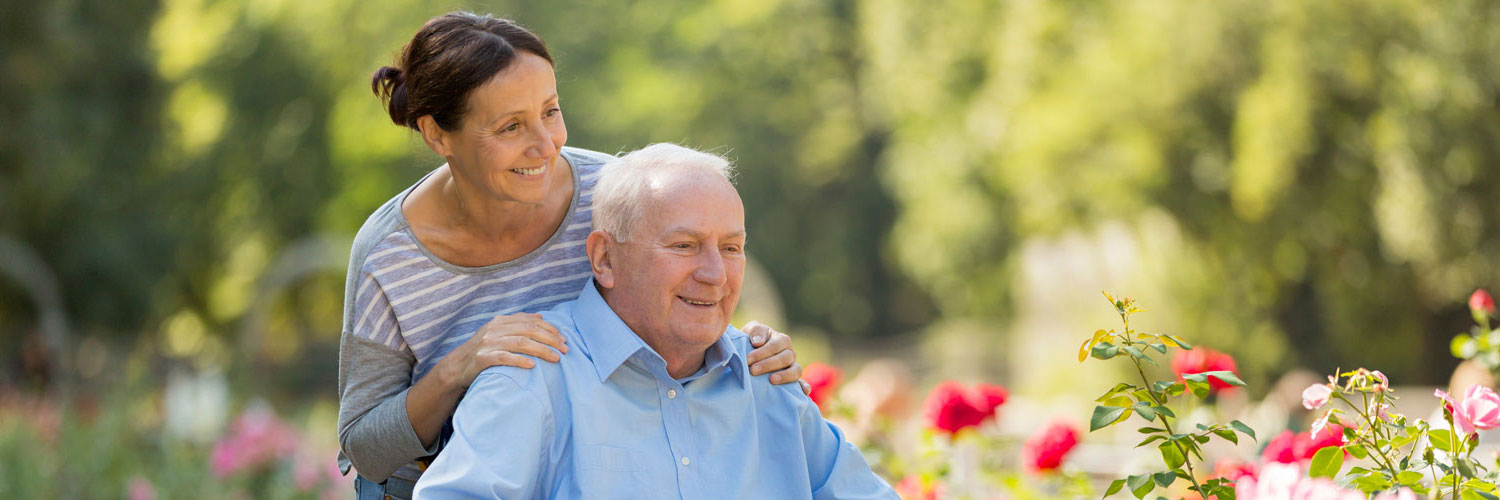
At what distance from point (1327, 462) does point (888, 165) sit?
24.2 meters

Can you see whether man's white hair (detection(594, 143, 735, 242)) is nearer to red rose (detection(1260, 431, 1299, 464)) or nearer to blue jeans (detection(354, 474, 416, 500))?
blue jeans (detection(354, 474, 416, 500))

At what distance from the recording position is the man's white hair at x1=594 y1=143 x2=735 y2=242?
2.47m

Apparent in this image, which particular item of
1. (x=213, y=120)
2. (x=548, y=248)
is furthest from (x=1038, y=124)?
(x=548, y=248)

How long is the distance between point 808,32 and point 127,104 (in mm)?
13176

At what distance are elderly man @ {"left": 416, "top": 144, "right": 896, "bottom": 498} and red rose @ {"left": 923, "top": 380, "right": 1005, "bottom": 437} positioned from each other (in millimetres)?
1493

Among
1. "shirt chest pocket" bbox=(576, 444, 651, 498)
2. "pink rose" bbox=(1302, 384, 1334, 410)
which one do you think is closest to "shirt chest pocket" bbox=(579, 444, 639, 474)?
"shirt chest pocket" bbox=(576, 444, 651, 498)

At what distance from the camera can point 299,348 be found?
21.9 metres

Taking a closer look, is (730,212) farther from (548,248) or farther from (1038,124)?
(1038,124)

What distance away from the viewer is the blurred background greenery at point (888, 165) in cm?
1073

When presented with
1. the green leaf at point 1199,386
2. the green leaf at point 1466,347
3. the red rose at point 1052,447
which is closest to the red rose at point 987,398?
the red rose at point 1052,447

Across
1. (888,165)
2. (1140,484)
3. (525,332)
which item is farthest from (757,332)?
(888,165)

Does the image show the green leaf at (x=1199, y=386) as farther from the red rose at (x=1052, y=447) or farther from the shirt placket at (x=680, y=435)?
the red rose at (x=1052, y=447)

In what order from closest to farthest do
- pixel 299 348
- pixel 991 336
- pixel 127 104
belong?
1. pixel 127 104
2. pixel 299 348
3. pixel 991 336

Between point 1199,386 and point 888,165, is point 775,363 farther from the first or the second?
point 888,165
